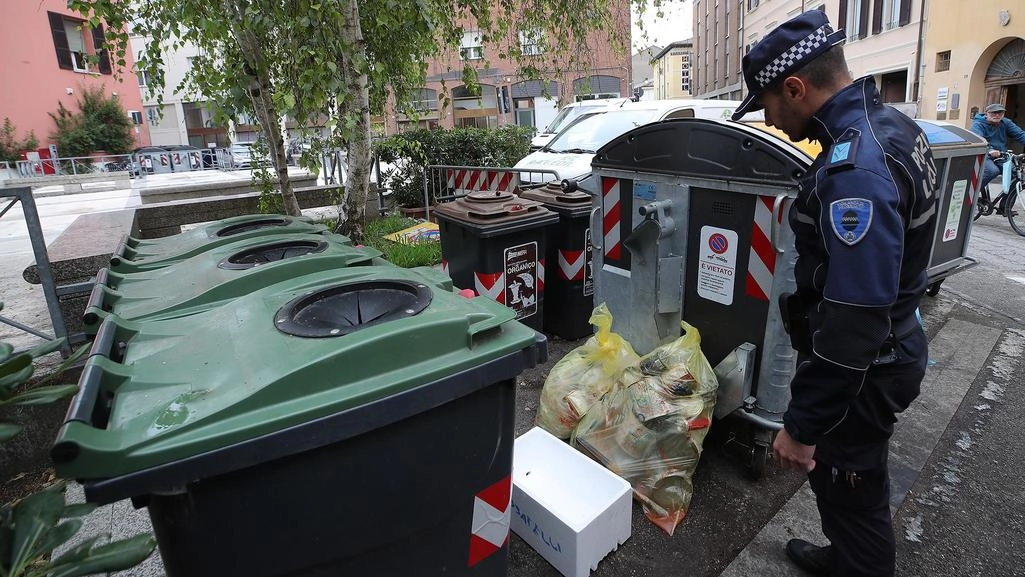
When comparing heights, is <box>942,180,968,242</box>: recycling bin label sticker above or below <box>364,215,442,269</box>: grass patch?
above

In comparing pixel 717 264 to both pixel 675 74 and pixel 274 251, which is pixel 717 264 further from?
pixel 675 74

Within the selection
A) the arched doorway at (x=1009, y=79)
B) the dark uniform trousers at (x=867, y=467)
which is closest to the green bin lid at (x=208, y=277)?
the dark uniform trousers at (x=867, y=467)

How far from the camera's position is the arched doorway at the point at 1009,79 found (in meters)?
14.8

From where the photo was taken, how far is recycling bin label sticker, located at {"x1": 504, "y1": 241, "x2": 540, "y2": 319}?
3.96m

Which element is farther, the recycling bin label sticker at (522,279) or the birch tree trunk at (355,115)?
the birch tree trunk at (355,115)

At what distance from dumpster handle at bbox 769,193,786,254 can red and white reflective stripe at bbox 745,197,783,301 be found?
53 millimetres

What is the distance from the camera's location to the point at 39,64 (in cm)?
2347

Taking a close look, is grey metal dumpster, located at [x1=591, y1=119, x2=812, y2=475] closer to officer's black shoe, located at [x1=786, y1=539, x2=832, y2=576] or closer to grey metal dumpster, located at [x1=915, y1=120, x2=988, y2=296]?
officer's black shoe, located at [x1=786, y1=539, x2=832, y2=576]

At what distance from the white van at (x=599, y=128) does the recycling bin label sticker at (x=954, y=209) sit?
11.6ft

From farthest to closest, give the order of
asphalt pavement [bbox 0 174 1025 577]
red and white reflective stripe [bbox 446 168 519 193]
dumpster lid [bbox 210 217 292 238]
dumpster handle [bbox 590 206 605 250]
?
red and white reflective stripe [bbox 446 168 519 193] < dumpster handle [bbox 590 206 605 250] < dumpster lid [bbox 210 217 292 238] < asphalt pavement [bbox 0 174 1025 577]

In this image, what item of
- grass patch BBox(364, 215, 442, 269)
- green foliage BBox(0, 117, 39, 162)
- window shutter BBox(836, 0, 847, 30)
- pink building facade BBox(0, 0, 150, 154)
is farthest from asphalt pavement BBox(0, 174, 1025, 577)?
green foliage BBox(0, 117, 39, 162)

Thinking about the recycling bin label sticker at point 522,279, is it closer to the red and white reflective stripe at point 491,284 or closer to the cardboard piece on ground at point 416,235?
the red and white reflective stripe at point 491,284

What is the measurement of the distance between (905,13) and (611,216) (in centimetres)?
2224

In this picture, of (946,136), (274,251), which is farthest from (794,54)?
(946,136)
